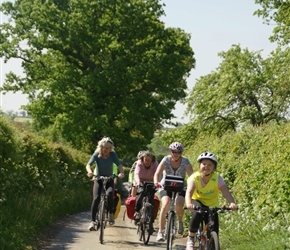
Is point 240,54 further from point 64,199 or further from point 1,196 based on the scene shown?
point 1,196

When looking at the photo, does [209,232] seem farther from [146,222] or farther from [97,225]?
[97,225]

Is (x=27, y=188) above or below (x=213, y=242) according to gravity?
above

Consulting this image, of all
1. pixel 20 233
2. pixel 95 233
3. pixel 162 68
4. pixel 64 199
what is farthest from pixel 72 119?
pixel 20 233

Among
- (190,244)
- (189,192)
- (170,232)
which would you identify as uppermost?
(189,192)

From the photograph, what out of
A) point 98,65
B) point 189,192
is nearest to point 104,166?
point 189,192

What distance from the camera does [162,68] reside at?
40.8 m

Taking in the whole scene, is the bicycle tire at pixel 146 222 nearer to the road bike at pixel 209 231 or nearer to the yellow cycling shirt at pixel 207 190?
the yellow cycling shirt at pixel 207 190

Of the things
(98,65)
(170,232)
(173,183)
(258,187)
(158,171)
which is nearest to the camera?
(170,232)

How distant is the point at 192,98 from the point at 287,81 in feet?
39.0

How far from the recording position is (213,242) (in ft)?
28.7

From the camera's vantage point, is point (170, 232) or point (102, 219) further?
point (102, 219)

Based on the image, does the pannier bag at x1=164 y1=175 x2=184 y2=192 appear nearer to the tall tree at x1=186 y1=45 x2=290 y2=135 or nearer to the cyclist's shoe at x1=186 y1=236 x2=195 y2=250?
the cyclist's shoe at x1=186 y1=236 x2=195 y2=250

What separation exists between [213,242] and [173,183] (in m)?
2.99

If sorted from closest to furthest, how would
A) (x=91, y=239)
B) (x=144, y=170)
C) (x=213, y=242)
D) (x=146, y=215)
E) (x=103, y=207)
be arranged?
(x=213, y=242) → (x=103, y=207) → (x=91, y=239) → (x=146, y=215) → (x=144, y=170)
